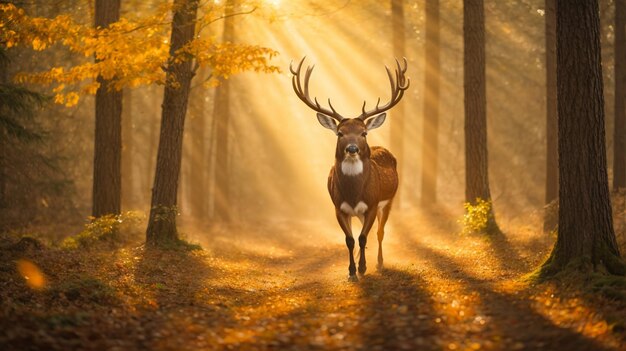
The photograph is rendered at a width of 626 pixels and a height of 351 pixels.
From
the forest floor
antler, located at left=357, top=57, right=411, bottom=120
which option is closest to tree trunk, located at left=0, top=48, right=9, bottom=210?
the forest floor

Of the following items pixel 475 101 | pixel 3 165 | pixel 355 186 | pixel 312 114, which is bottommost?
pixel 355 186

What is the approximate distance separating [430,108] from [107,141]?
41.5 feet

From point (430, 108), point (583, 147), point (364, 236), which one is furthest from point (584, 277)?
point (430, 108)

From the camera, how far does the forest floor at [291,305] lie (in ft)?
19.7

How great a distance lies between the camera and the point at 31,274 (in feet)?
29.0

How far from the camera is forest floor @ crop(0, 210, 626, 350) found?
236 inches

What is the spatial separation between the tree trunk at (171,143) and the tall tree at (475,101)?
6.59 m

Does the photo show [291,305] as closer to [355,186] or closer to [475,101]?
[355,186]

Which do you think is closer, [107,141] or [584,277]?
[584,277]

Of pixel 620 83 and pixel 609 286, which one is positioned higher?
pixel 620 83

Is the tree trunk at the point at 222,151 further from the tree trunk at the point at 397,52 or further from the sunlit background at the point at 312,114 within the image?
the tree trunk at the point at 397,52

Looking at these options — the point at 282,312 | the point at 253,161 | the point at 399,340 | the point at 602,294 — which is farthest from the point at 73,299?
the point at 253,161

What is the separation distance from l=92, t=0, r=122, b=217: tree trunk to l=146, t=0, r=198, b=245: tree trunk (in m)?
1.37

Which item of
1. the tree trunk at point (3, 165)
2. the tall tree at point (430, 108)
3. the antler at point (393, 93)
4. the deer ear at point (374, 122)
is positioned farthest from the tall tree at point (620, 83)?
the tree trunk at point (3, 165)
